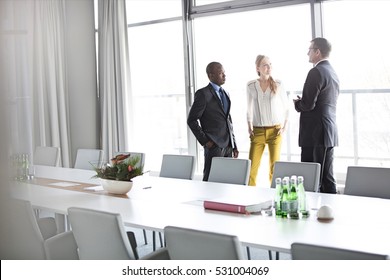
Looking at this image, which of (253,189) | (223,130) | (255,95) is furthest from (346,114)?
(253,189)

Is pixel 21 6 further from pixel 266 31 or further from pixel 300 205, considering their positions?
pixel 266 31

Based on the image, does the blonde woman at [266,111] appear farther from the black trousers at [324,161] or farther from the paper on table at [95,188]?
the paper on table at [95,188]

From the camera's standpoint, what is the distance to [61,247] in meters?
2.99

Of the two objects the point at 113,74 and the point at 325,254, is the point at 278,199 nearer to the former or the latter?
the point at 325,254

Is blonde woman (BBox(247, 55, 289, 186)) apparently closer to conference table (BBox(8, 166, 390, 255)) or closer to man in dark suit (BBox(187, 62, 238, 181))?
man in dark suit (BBox(187, 62, 238, 181))

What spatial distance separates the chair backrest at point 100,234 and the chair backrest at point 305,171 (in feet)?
5.25

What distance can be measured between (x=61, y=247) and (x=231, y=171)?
1.52 meters

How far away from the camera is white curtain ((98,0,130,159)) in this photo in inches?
287

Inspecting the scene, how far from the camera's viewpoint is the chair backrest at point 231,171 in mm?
3934

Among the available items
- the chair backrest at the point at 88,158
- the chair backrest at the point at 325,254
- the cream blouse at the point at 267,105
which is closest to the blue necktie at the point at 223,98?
the cream blouse at the point at 267,105

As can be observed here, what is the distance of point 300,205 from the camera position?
2.64 metres

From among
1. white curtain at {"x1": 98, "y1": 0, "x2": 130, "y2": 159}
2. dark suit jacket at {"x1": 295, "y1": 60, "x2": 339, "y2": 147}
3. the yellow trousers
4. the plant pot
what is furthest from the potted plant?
white curtain at {"x1": 98, "y1": 0, "x2": 130, "y2": 159}
